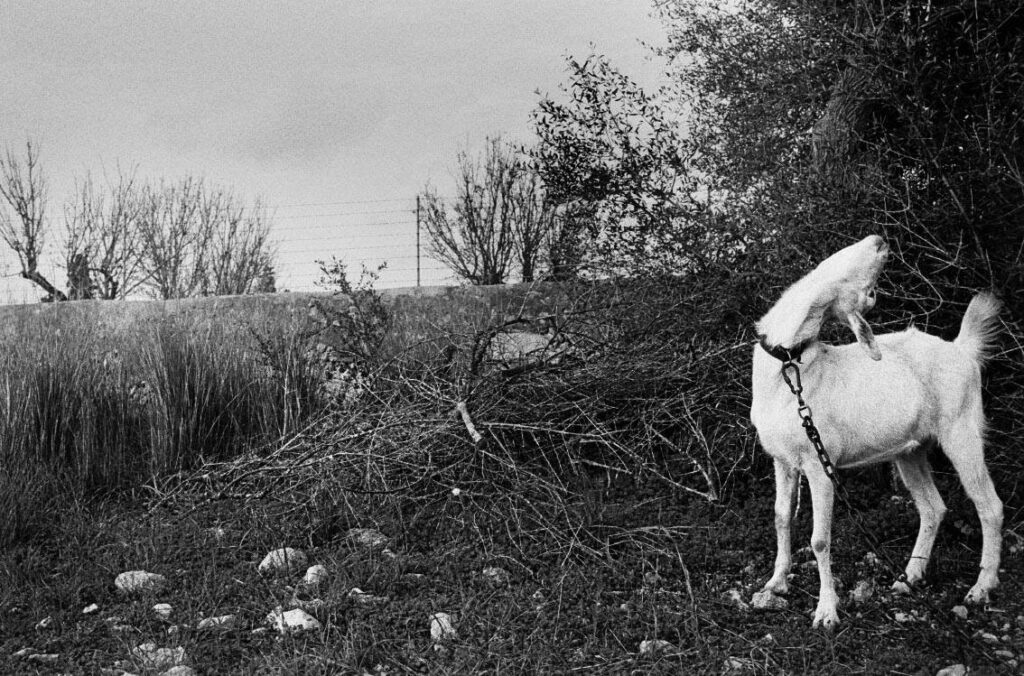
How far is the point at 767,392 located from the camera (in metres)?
4.18

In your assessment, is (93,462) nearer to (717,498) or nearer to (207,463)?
(207,463)

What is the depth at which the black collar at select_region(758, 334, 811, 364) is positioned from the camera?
408 cm

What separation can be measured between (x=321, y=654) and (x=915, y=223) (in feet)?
13.7

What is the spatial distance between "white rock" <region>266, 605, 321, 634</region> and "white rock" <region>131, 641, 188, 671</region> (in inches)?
16.1

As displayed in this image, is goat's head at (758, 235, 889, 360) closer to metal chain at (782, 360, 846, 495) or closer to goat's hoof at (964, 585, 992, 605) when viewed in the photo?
metal chain at (782, 360, 846, 495)

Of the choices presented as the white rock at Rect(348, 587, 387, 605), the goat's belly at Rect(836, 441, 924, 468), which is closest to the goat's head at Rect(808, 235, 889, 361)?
the goat's belly at Rect(836, 441, 924, 468)

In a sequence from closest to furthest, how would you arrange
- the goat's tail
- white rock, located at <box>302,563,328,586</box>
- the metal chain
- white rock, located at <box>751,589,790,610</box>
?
the metal chain
white rock, located at <box>751,589,790,610</box>
the goat's tail
white rock, located at <box>302,563,328,586</box>

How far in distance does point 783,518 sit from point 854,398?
63 centimetres

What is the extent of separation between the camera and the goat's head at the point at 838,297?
3.93 meters

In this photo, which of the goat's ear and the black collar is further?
the black collar

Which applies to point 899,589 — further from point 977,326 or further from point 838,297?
point 838,297

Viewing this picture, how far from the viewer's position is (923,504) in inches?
185

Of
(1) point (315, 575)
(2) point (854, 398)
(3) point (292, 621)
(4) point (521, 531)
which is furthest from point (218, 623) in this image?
(2) point (854, 398)

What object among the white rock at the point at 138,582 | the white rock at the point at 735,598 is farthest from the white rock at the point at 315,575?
the white rock at the point at 735,598
